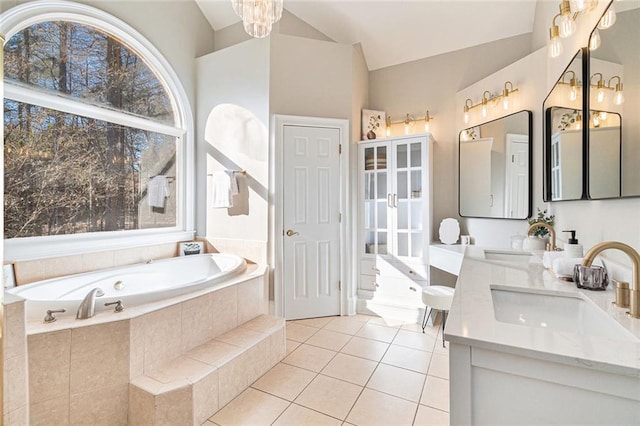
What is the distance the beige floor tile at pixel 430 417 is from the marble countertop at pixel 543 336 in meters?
0.93

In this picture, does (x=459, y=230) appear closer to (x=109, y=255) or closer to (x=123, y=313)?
(x=123, y=313)

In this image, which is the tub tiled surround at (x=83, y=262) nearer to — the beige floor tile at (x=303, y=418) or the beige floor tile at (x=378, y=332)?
the beige floor tile at (x=303, y=418)

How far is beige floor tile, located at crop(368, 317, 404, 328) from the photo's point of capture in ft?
9.78

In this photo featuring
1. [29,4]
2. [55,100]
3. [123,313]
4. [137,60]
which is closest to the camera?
[123,313]

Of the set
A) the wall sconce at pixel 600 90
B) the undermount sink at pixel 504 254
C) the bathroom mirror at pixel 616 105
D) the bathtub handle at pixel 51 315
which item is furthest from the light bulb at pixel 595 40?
the bathtub handle at pixel 51 315

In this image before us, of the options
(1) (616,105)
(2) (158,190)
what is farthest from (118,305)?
(1) (616,105)

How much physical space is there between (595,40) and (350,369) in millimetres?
2286

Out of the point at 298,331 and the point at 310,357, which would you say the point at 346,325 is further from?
the point at 310,357

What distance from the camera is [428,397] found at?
1.85 meters

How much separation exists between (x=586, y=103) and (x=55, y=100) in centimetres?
346

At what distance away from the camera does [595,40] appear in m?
1.33

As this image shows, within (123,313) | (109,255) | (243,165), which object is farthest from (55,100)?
(123,313)

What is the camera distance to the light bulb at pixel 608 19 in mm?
1168

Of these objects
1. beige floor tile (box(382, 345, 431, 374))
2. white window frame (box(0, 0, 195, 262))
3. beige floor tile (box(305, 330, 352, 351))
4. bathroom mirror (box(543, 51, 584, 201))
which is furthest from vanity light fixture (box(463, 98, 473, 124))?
white window frame (box(0, 0, 195, 262))
